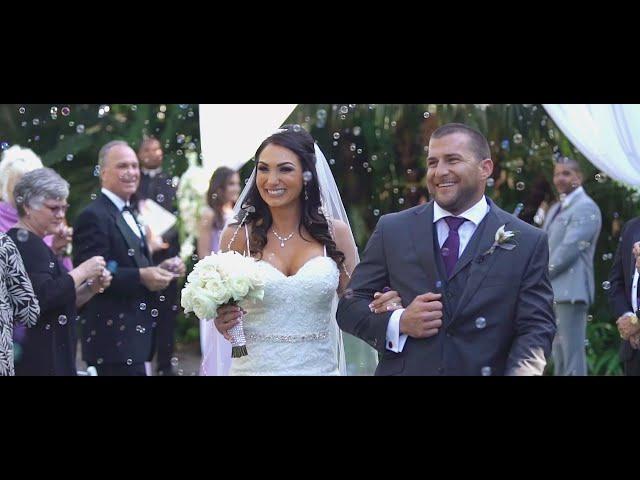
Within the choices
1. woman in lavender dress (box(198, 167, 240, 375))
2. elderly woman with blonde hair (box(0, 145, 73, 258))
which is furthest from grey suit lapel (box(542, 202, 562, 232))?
elderly woman with blonde hair (box(0, 145, 73, 258))

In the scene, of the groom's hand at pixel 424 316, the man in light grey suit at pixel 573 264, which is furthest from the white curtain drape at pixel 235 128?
the groom's hand at pixel 424 316

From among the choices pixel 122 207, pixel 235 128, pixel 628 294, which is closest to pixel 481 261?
pixel 628 294

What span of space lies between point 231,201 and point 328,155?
756mm

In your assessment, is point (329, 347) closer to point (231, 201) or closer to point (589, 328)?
point (231, 201)

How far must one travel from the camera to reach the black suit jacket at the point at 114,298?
19.1ft

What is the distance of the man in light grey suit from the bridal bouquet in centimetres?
275

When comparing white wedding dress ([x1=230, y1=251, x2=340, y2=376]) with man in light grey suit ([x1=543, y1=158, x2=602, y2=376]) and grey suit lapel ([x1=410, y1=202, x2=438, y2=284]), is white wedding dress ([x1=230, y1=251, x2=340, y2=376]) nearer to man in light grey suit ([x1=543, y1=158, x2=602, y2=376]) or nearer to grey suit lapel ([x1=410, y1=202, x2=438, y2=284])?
grey suit lapel ([x1=410, y1=202, x2=438, y2=284])

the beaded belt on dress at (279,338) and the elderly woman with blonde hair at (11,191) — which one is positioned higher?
the elderly woman with blonde hair at (11,191)

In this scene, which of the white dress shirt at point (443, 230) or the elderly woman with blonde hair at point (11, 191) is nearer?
the white dress shirt at point (443, 230)

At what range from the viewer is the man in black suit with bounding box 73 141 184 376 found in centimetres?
582

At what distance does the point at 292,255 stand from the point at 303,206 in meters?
0.25

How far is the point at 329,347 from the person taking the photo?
15.4 feet

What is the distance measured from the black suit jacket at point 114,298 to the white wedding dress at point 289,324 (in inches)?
54.4

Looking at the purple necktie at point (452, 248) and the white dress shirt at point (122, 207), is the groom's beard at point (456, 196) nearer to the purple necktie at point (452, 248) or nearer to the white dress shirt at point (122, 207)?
the purple necktie at point (452, 248)
